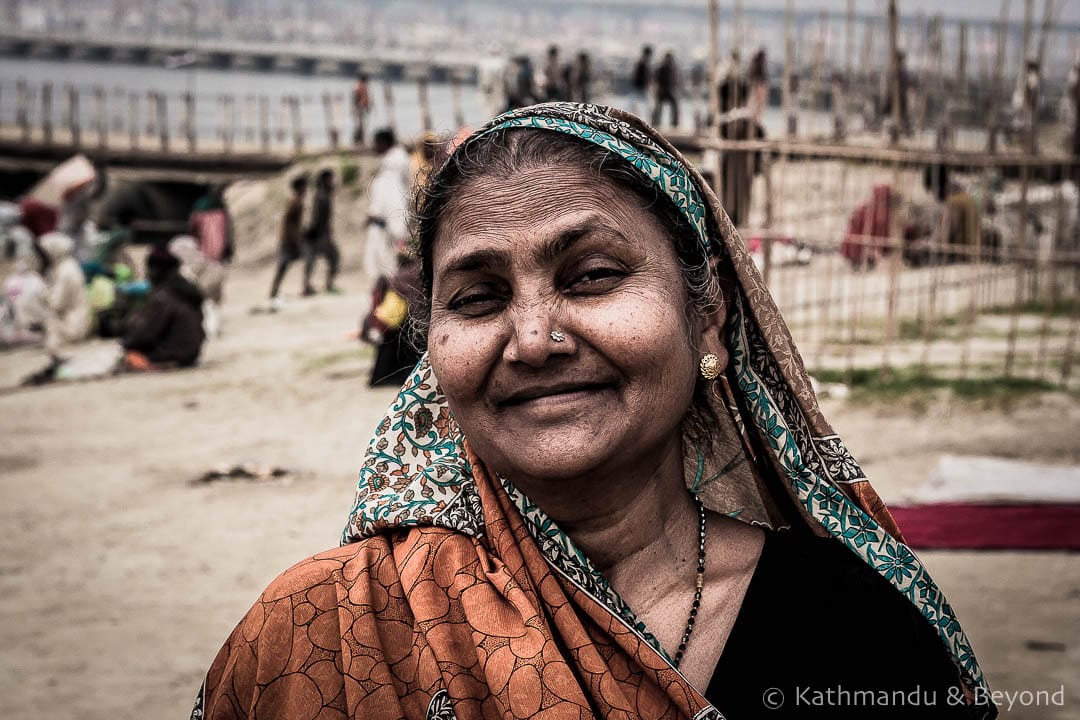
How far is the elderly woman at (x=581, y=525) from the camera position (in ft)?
5.04

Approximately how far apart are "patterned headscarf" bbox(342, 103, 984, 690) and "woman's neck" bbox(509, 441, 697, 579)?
4cm

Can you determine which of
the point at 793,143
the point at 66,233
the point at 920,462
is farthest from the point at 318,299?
the point at 920,462

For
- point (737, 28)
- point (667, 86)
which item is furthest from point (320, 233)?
point (667, 86)

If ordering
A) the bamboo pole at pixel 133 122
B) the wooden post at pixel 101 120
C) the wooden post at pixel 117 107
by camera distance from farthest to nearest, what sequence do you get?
the wooden post at pixel 117 107 → the bamboo pole at pixel 133 122 → the wooden post at pixel 101 120

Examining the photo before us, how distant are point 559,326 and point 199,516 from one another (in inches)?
208

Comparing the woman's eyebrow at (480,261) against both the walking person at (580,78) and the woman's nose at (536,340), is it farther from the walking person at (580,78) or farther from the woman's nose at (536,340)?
the walking person at (580,78)

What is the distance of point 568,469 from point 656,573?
0.33 metres

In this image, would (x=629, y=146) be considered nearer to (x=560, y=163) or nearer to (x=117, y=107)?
(x=560, y=163)

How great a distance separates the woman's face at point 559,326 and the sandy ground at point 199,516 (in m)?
2.74

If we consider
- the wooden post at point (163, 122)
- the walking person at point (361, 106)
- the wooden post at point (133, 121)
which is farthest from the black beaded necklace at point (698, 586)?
the wooden post at point (133, 121)

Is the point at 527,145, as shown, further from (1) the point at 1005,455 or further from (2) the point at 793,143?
(2) the point at 793,143

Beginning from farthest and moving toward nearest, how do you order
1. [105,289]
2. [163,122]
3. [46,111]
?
[46,111] < [163,122] < [105,289]

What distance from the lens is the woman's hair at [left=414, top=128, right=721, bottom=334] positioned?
163 centimetres

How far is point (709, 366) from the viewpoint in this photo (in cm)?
175
